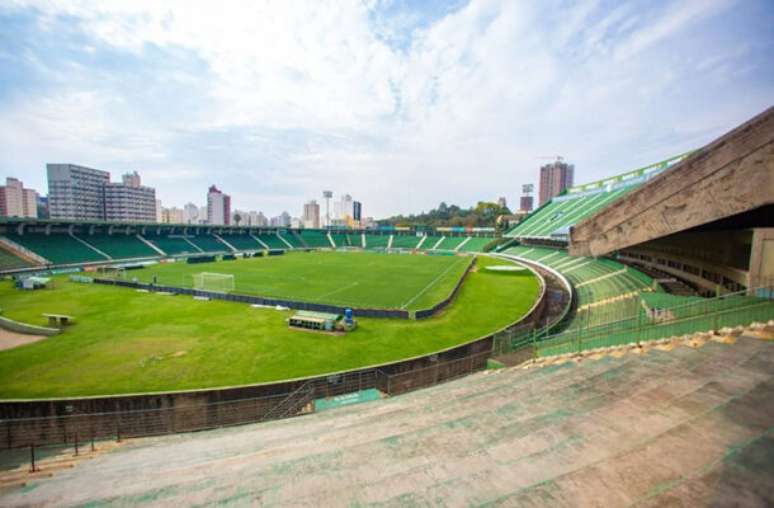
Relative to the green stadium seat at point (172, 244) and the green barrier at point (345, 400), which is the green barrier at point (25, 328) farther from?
the green stadium seat at point (172, 244)

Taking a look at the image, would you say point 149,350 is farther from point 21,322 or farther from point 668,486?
point 668,486

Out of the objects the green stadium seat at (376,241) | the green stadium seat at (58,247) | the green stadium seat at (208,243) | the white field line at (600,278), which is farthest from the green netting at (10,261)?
the white field line at (600,278)

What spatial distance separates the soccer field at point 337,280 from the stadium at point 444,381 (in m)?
0.87

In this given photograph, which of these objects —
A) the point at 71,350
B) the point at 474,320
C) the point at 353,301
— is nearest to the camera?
the point at 71,350

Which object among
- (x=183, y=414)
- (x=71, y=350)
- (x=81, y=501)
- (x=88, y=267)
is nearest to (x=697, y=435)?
(x=81, y=501)

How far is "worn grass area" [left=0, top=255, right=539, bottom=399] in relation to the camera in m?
15.7

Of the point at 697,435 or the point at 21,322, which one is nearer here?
the point at 697,435

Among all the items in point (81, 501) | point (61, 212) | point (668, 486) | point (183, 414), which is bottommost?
point (183, 414)

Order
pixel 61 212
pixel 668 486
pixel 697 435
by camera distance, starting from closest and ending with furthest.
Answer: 1. pixel 668 486
2. pixel 697 435
3. pixel 61 212

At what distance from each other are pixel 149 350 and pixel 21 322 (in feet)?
45.3

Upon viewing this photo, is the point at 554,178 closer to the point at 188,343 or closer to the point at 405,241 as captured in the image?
the point at 405,241

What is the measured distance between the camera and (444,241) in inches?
3780

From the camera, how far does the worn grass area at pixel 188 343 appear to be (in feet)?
51.6

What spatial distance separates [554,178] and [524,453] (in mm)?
211036
